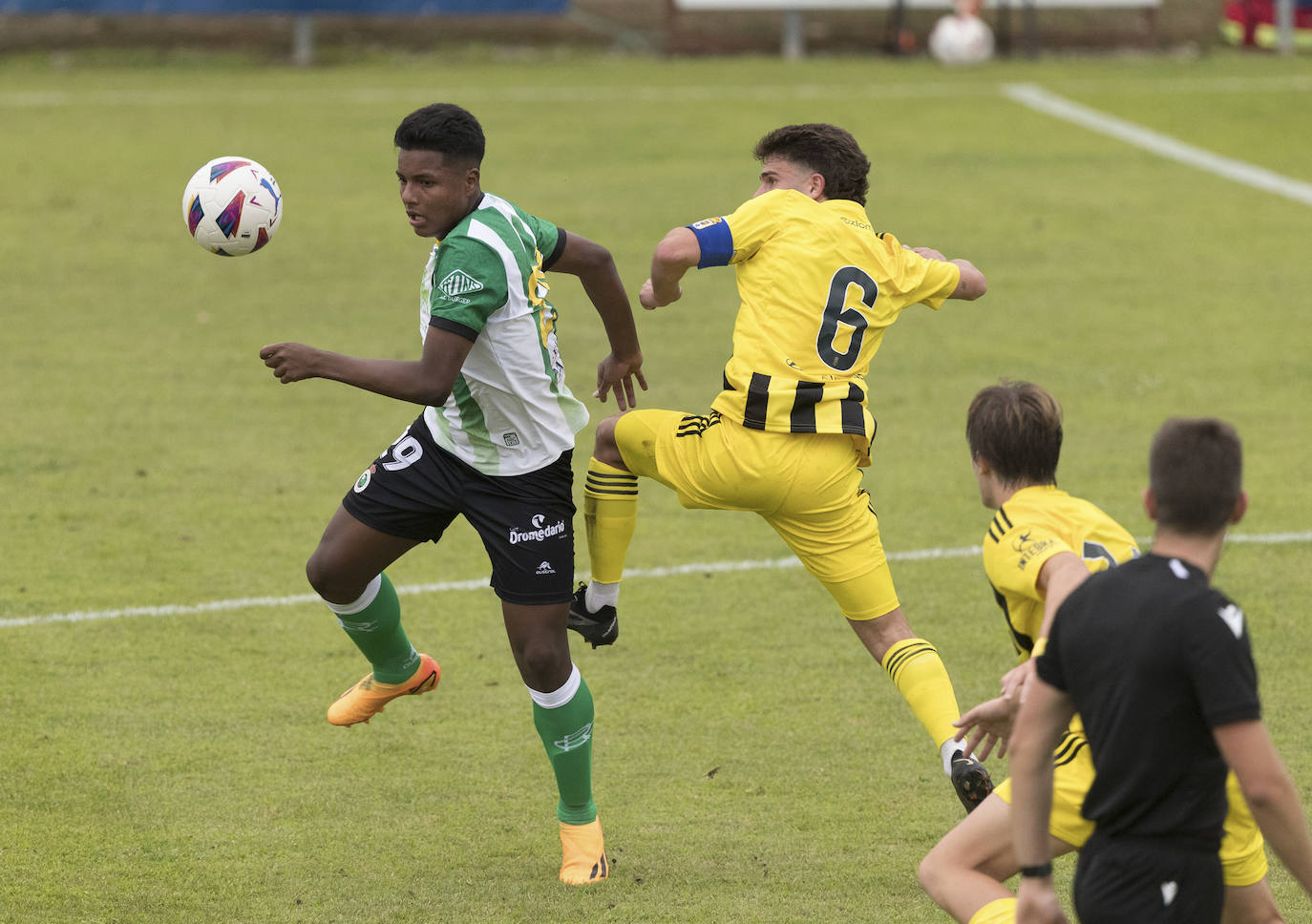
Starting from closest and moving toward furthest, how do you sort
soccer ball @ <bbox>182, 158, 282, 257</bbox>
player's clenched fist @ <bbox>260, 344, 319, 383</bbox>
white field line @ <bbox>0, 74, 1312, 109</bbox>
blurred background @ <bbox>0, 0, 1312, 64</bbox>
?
player's clenched fist @ <bbox>260, 344, 319, 383</bbox>
soccer ball @ <bbox>182, 158, 282, 257</bbox>
white field line @ <bbox>0, 74, 1312, 109</bbox>
blurred background @ <bbox>0, 0, 1312, 64</bbox>

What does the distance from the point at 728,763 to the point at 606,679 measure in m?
1.02

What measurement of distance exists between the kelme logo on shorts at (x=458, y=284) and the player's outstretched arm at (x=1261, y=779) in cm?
273

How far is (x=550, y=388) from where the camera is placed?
565cm

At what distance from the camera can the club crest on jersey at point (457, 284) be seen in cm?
516

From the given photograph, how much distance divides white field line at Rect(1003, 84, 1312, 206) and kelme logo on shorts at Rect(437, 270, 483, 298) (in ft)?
47.5

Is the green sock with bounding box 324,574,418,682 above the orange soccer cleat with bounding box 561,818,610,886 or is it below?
above

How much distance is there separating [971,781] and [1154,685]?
1.72 m

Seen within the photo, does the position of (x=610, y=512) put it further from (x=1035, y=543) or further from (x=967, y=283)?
(x=1035, y=543)

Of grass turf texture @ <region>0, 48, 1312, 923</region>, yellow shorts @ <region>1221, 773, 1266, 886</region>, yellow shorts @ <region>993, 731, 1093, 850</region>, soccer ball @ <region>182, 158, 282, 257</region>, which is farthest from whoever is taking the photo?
soccer ball @ <region>182, 158, 282, 257</region>

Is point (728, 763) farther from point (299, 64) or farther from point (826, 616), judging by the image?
point (299, 64)

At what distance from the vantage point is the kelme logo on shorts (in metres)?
5.16

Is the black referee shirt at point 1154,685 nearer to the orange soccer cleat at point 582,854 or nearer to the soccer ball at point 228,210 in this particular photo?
the orange soccer cleat at point 582,854

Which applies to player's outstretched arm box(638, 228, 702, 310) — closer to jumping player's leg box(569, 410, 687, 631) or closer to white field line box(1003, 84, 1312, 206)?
jumping player's leg box(569, 410, 687, 631)

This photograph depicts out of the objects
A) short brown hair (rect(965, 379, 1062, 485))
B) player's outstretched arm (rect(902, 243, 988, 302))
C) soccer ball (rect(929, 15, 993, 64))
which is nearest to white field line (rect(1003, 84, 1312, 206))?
soccer ball (rect(929, 15, 993, 64))
